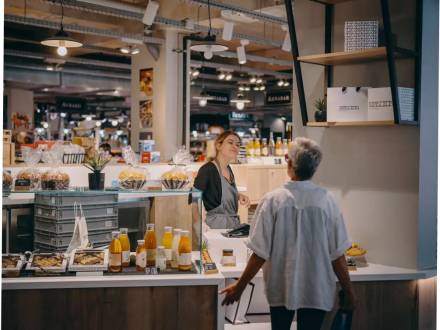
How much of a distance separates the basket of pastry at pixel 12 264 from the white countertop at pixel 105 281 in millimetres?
59

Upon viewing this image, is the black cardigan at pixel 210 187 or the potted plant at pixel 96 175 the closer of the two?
the potted plant at pixel 96 175

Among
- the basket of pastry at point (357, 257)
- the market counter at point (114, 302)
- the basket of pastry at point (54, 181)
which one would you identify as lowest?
the market counter at point (114, 302)

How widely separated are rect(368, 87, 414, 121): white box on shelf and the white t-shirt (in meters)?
0.97

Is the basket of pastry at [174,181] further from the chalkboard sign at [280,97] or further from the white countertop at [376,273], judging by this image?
the chalkboard sign at [280,97]

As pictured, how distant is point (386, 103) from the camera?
11.6ft

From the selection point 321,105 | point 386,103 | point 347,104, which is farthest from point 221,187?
point 386,103

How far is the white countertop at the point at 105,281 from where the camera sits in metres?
3.05

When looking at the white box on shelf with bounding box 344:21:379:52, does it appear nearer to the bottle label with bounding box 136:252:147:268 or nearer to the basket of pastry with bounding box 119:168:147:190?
the basket of pastry with bounding box 119:168:147:190

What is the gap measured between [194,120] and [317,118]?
79.9 ft

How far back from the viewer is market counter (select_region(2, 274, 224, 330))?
3.06 metres

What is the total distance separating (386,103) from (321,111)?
510 millimetres

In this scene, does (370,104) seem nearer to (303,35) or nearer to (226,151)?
(303,35)

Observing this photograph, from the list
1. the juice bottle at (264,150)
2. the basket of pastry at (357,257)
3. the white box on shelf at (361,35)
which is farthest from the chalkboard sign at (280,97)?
the basket of pastry at (357,257)

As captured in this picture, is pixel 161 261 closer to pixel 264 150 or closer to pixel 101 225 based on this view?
pixel 101 225
